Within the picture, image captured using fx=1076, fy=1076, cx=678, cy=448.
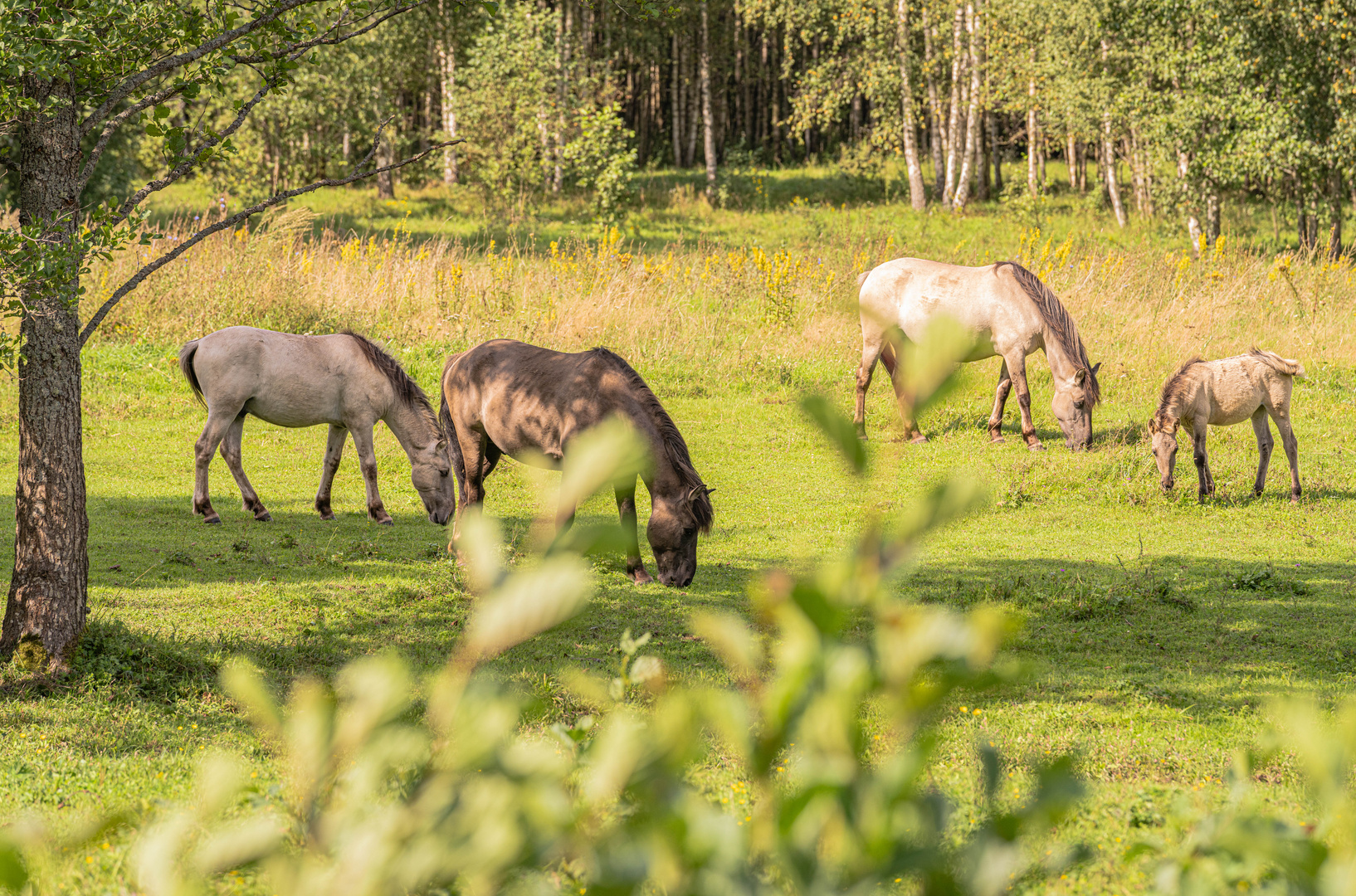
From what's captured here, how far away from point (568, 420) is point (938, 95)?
29.9 meters

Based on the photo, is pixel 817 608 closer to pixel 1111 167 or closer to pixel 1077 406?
pixel 1077 406

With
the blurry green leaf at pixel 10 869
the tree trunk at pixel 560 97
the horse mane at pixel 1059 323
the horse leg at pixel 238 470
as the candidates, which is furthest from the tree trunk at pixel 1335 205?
the blurry green leaf at pixel 10 869

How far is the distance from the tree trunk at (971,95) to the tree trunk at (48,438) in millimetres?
28707

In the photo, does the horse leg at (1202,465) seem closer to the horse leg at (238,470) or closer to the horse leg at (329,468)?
the horse leg at (329,468)

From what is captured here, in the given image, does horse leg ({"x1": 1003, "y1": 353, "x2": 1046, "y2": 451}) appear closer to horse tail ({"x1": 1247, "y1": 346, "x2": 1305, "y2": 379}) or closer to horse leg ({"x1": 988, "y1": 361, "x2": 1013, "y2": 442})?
horse leg ({"x1": 988, "y1": 361, "x2": 1013, "y2": 442})

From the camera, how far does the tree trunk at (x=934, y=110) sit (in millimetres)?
31705

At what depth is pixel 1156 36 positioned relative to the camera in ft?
90.6

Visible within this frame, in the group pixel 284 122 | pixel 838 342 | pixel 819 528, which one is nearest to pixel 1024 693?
pixel 819 528

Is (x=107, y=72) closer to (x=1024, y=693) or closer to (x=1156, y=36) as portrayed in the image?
(x=1024, y=693)

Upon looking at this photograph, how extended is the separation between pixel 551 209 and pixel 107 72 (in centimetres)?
2611

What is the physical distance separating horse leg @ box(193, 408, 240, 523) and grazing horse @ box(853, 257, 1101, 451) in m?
6.73

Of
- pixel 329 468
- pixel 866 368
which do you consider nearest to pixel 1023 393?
pixel 866 368

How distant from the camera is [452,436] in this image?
9031 millimetres

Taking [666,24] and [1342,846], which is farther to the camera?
[666,24]
